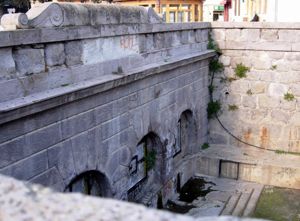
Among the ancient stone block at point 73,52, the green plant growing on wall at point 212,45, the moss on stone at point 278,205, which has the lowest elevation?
the moss on stone at point 278,205

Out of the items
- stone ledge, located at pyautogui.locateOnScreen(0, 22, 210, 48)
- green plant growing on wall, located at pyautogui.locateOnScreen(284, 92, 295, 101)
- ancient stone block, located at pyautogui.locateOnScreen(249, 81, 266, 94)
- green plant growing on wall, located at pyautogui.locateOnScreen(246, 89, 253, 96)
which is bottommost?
green plant growing on wall, located at pyautogui.locateOnScreen(284, 92, 295, 101)

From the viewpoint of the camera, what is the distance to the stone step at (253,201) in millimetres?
8017

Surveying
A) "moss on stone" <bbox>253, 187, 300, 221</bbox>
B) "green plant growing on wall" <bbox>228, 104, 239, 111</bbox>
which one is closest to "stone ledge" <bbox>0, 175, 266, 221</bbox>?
"moss on stone" <bbox>253, 187, 300, 221</bbox>

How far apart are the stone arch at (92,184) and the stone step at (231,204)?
2.80m

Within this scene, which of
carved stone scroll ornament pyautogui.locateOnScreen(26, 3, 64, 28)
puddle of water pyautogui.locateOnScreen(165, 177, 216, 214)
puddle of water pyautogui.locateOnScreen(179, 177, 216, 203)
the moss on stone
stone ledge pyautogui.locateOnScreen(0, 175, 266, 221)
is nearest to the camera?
stone ledge pyautogui.locateOnScreen(0, 175, 266, 221)

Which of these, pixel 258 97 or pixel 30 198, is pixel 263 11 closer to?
pixel 258 97

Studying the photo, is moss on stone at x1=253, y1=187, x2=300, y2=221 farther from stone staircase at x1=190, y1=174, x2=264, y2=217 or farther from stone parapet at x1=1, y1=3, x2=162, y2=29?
stone parapet at x1=1, y1=3, x2=162, y2=29

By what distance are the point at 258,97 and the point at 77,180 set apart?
19.4ft

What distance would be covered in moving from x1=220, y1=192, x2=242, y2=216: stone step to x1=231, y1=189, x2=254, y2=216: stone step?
63mm

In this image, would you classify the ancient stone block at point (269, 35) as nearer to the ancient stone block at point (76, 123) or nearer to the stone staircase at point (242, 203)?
the stone staircase at point (242, 203)

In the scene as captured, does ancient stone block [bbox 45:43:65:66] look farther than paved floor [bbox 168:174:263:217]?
No

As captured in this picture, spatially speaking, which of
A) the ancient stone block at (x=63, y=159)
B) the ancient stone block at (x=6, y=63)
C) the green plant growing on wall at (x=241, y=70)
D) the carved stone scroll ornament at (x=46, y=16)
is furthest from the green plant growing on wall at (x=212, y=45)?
the ancient stone block at (x=6, y=63)

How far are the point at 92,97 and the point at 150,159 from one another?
294 centimetres

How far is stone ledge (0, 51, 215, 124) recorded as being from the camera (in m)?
4.12
